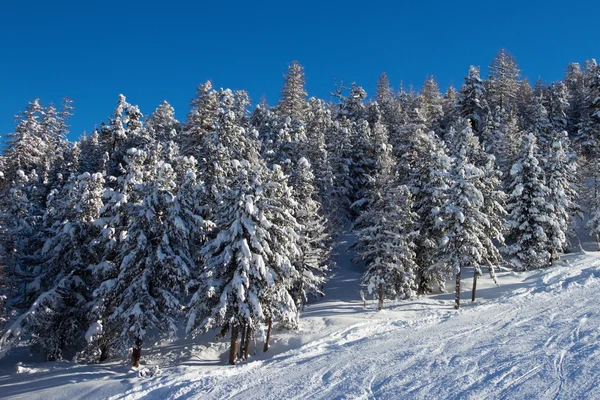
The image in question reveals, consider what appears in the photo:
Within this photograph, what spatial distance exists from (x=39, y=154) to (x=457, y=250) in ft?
169

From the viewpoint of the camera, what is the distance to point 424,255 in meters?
31.6

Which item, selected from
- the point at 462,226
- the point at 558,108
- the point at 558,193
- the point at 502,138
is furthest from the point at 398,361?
the point at 558,108

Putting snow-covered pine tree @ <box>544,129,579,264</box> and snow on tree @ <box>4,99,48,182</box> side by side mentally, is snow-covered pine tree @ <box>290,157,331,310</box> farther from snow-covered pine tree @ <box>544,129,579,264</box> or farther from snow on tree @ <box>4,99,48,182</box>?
snow on tree @ <box>4,99,48,182</box>

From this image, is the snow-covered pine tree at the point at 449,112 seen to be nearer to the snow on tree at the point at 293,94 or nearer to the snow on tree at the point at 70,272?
the snow on tree at the point at 293,94

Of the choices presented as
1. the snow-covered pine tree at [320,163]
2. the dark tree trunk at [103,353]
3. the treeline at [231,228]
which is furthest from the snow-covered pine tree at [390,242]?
the dark tree trunk at [103,353]

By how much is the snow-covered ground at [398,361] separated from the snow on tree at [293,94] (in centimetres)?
3255

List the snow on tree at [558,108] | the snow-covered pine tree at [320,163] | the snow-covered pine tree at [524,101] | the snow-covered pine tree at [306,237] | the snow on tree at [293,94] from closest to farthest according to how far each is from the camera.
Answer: the snow-covered pine tree at [306,237]
the snow-covered pine tree at [320,163]
the snow on tree at [293,94]
the snow on tree at [558,108]
the snow-covered pine tree at [524,101]

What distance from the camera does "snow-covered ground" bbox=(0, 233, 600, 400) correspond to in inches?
545

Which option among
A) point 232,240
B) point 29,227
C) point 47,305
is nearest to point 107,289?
point 47,305

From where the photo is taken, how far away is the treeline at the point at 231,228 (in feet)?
70.5

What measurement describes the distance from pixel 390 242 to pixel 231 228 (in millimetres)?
12657

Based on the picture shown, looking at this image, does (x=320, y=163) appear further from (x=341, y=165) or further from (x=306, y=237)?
(x=306, y=237)

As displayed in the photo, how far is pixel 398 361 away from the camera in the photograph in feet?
55.3

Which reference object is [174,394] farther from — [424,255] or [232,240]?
[424,255]
